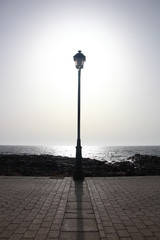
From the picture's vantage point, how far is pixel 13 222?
232 inches

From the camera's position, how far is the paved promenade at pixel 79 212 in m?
5.25

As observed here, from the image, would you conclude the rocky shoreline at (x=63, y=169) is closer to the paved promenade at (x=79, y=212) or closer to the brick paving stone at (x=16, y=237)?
the paved promenade at (x=79, y=212)

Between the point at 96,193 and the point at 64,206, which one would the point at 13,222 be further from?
the point at 96,193

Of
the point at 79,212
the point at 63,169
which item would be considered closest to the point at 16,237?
the point at 79,212

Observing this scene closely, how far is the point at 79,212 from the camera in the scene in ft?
22.4

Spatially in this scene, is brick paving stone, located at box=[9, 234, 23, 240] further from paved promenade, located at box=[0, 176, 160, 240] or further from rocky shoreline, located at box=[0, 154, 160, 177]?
rocky shoreline, located at box=[0, 154, 160, 177]

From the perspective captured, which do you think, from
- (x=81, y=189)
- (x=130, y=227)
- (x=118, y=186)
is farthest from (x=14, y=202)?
(x=118, y=186)

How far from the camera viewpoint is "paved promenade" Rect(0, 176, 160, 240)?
5.25 m

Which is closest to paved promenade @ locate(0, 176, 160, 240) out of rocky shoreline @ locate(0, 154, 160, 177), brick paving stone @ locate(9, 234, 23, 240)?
brick paving stone @ locate(9, 234, 23, 240)

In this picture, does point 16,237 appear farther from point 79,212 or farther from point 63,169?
point 63,169

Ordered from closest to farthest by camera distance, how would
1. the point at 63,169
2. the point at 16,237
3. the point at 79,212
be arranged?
the point at 16,237 < the point at 79,212 < the point at 63,169

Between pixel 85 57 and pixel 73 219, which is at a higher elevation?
pixel 85 57

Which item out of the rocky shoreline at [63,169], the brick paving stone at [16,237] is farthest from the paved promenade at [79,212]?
the rocky shoreline at [63,169]

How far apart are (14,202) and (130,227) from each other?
369 cm
